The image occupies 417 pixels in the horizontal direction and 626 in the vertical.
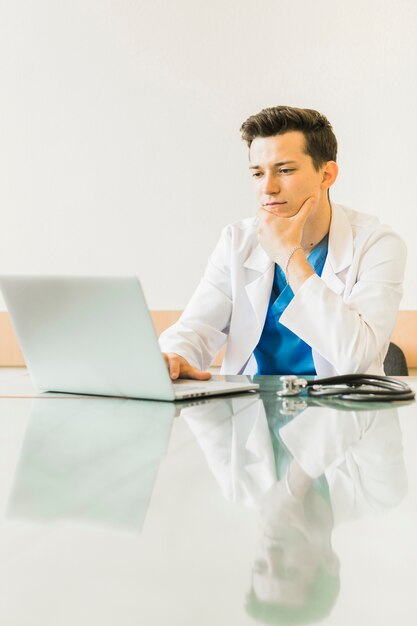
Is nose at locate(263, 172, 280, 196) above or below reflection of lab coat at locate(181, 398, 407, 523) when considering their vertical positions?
above

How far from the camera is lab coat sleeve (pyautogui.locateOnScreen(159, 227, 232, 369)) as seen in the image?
7.43 feet

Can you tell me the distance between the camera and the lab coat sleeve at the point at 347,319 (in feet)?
6.43

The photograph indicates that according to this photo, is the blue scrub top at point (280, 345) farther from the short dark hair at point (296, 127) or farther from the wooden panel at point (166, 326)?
the wooden panel at point (166, 326)

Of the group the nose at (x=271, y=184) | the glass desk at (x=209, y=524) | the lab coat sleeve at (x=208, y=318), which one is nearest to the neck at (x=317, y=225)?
the nose at (x=271, y=184)

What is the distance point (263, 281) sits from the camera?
2.42 metres

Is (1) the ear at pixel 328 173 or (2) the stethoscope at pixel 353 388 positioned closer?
(2) the stethoscope at pixel 353 388

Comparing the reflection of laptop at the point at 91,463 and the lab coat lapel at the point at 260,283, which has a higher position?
the lab coat lapel at the point at 260,283

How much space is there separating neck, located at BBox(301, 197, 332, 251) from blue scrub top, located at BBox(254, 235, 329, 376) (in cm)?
9

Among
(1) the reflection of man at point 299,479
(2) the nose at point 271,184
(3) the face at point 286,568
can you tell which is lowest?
(3) the face at point 286,568

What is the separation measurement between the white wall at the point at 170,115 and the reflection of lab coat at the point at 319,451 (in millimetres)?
2154

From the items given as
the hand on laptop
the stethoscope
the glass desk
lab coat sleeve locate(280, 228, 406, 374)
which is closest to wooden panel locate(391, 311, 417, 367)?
lab coat sleeve locate(280, 228, 406, 374)

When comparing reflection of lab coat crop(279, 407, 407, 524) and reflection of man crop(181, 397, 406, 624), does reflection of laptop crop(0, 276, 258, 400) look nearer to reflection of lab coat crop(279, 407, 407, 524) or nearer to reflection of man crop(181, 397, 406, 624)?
reflection of man crop(181, 397, 406, 624)

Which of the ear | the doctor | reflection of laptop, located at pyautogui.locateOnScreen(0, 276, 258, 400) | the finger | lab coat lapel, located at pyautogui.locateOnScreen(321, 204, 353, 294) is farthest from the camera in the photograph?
the ear

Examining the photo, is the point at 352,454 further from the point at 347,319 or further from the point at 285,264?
the point at 285,264
